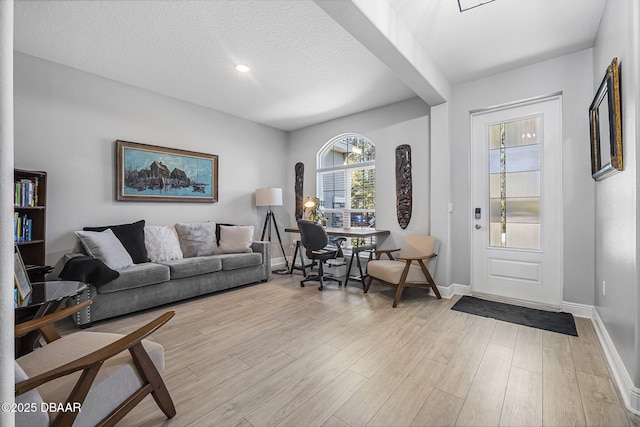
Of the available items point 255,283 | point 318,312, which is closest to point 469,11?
point 318,312

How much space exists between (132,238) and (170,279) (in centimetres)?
70

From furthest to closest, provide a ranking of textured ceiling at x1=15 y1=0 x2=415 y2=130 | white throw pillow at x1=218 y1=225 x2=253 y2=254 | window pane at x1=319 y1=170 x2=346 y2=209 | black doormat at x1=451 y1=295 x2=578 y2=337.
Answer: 1. window pane at x1=319 y1=170 x2=346 y2=209
2. white throw pillow at x1=218 y1=225 x2=253 y2=254
3. black doormat at x1=451 y1=295 x2=578 y2=337
4. textured ceiling at x1=15 y1=0 x2=415 y2=130

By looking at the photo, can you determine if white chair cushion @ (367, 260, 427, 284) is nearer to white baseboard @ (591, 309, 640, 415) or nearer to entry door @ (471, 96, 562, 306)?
entry door @ (471, 96, 562, 306)

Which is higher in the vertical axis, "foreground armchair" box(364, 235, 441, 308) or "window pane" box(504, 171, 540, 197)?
"window pane" box(504, 171, 540, 197)

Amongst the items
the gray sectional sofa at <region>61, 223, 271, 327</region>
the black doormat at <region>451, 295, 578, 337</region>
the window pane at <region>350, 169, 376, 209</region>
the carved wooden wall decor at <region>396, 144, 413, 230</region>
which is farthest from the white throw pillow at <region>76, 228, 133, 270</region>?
the black doormat at <region>451, 295, 578, 337</region>

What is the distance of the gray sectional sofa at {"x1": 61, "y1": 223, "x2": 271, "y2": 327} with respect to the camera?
2707 mm

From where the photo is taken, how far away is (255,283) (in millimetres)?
4164

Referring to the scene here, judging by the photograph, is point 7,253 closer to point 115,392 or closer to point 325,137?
point 115,392

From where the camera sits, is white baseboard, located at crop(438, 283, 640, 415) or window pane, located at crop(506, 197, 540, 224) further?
Answer: window pane, located at crop(506, 197, 540, 224)

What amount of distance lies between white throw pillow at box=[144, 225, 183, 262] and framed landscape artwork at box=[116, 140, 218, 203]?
465 mm

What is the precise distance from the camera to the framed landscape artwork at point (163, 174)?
3.59 metres

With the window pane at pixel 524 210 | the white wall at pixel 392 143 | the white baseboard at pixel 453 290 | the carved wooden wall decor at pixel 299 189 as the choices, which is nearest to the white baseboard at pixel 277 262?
the carved wooden wall decor at pixel 299 189

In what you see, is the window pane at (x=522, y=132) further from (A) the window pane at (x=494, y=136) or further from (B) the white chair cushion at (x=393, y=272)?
(B) the white chair cushion at (x=393, y=272)

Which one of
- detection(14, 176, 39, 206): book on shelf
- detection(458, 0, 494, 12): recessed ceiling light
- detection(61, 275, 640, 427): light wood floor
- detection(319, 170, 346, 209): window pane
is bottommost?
detection(61, 275, 640, 427): light wood floor
